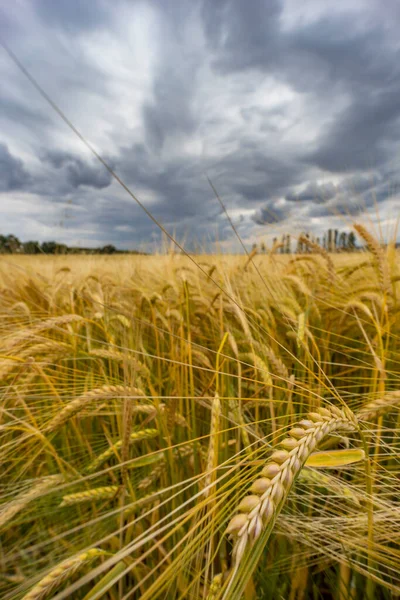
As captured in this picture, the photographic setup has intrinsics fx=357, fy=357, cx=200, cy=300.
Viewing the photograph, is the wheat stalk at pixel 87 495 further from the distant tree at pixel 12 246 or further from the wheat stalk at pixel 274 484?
the distant tree at pixel 12 246

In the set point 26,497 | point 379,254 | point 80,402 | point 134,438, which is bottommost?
point 26,497

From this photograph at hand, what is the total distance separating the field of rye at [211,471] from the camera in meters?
0.48

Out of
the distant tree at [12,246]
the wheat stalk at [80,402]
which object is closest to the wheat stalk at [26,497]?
the wheat stalk at [80,402]

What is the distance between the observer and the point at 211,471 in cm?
42

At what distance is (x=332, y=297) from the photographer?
1859 millimetres

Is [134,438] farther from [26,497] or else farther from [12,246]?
[12,246]

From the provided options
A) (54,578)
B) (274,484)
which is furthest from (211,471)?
(54,578)

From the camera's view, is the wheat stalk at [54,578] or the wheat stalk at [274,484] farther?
the wheat stalk at [54,578]

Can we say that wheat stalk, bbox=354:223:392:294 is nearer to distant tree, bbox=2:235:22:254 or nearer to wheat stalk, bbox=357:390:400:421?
wheat stalk, bbox=357:390:400:421

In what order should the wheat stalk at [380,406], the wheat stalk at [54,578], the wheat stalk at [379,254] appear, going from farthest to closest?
the wheat stalk at [379,254] < the wheat stalk at [380,406] < the wheat stalk at [54,578]

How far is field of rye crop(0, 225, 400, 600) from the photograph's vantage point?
1.57ft

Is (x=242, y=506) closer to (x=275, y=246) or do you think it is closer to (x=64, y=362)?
(x=64, y=362)

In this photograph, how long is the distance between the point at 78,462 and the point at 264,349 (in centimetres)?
84

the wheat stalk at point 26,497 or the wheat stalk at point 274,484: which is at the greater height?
the wheat stalk at point 274,484
